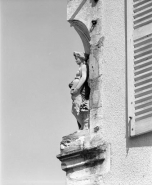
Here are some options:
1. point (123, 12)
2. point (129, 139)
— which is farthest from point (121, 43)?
point (129, 139)

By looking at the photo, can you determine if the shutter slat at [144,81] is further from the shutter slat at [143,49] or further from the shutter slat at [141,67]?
the shutter slat at [143,49]

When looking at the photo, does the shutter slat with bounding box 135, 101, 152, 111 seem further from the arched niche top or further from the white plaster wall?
the arched niche top

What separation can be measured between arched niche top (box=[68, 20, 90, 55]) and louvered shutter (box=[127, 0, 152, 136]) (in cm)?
90

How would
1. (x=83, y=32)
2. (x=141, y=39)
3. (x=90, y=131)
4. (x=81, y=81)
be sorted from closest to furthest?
1. (x=141, y=39)
2. (x=90, y=131)
3. (x=81, y=81)
4. (x=83, y=32)

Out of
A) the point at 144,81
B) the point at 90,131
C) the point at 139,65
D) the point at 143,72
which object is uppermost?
the point at 139,65

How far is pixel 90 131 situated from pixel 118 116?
21.0 inches

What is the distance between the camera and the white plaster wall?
50.3 ft

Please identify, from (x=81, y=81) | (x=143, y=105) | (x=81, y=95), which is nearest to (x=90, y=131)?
(x=81, y=95)

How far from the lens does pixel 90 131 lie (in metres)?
16.2

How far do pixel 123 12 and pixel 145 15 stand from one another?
0.54 meters

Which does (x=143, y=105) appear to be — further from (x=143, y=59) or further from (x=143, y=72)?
(x=143, y=59)

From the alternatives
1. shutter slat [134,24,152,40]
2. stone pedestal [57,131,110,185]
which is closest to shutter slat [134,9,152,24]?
shutter slat [134,24,152,40]

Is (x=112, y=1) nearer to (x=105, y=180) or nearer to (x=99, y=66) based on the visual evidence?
(x=99, y=66)

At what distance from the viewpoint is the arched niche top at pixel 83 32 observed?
16.8m
